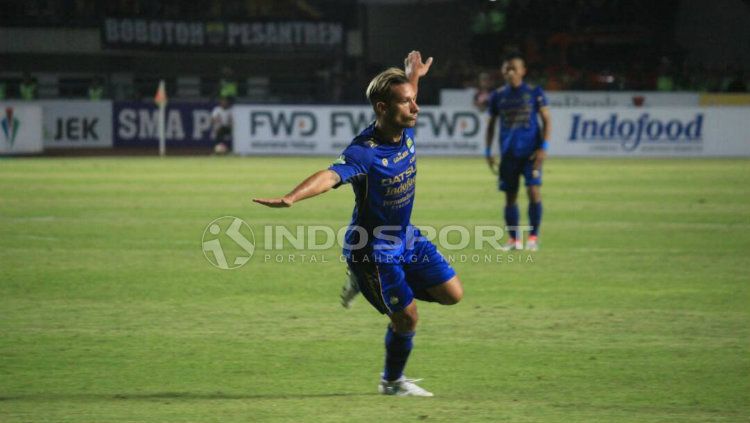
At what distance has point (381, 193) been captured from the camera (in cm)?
617

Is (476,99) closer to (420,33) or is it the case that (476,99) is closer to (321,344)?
(420,33)

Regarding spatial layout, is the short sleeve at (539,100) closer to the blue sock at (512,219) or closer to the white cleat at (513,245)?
the blue sock at (512,219)

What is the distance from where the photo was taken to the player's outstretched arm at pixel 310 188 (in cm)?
529

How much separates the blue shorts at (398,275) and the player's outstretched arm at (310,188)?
2.18 ft

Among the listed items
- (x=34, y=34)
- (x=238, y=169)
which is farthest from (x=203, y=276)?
(x=34, y=34)

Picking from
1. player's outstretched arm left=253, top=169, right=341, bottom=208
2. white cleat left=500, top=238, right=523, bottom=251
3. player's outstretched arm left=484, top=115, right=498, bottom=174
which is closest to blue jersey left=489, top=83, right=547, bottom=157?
player's outstretched arm left=484, top=115, right=498, bottom=174

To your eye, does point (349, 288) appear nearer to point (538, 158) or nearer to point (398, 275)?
point (398, 275)

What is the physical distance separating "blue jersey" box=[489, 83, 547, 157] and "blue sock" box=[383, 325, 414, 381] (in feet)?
22.2

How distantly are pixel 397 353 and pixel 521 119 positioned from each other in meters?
6.93

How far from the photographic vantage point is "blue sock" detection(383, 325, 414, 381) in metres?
6.27

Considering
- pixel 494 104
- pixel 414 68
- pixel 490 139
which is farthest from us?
pixel 490 139

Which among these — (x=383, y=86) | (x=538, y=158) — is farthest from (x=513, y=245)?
(x=383, y=86)

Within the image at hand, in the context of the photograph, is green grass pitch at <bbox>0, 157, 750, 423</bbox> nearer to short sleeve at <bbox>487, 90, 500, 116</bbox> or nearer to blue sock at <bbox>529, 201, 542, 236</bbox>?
blue sock at <bbox>529, 201, 542, 236</bbox>

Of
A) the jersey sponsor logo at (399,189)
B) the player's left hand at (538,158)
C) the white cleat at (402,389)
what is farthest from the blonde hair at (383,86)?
the player's left hand at (538,158)
